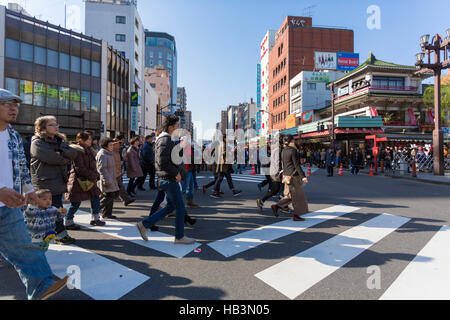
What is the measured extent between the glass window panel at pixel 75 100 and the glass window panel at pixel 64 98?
0.41 metres

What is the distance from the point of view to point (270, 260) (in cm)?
355

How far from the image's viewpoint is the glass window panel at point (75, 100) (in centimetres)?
3012

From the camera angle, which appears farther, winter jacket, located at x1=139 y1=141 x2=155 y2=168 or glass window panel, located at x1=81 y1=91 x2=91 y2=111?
glass window panel, located at x1=81 y1=91 x2=91 y2=111

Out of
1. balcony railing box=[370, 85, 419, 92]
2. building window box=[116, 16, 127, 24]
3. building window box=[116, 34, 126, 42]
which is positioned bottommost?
balcony railing box=[370, 85, 419, 92]

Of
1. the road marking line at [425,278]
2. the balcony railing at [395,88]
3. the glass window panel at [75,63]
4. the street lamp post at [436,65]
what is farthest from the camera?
the balcony railing at [395,88]

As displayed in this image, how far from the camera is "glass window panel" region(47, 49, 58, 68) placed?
28484mm

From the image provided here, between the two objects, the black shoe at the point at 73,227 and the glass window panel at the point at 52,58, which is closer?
the black shoe at the point at 73,227

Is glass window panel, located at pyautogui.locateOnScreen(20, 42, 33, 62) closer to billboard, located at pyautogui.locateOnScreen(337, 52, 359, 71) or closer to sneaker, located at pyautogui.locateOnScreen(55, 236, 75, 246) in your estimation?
sneaker, located at pyautogui.locateOnScreen(55, 236, 75, 246)

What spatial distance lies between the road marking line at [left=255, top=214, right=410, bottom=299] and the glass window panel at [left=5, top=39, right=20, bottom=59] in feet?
105

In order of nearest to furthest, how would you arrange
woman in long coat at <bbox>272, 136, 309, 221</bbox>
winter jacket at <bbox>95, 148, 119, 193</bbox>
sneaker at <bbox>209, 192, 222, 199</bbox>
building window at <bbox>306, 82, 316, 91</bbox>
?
1. woman in long coat at <bbox>272, 136, 309, 221</bbox>
2. winter jacket at <bbox>95, 148, 119, 193</bbox>
3. sneaker at <bbox>209, 192, 222, 199</bbox>
4. building window at <bbox>306, 82, 316, 91</bbox>

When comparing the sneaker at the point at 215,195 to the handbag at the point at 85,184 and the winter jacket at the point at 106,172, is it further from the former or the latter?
the handbag at the point at 85,184

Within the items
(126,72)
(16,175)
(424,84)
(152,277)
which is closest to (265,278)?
(152,277)

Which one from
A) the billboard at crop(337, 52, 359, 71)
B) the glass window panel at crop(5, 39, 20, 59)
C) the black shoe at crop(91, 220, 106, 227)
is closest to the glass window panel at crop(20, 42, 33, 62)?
the glass window panel at crop(5, 39, 20, 59)

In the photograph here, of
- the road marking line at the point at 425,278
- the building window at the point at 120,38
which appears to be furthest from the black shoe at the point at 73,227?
the building window at the point at 120,38
